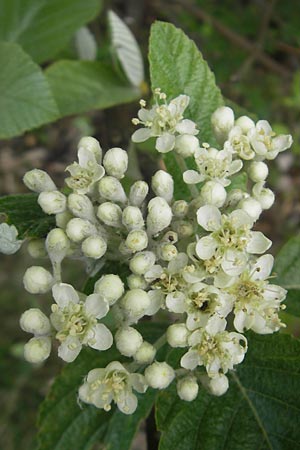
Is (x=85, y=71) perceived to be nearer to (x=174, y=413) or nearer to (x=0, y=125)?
(x=0, y=125)

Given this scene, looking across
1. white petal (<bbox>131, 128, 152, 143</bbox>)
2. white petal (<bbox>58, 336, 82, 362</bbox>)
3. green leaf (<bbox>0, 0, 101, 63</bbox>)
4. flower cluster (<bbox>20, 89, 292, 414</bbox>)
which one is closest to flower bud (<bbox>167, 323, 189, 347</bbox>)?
flower cluster (<bbox>20, 89, 292, 414</bbox>)

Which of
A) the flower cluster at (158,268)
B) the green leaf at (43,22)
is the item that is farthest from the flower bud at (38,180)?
the green leaf at (43,22)

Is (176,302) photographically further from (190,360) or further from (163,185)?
(163,185)

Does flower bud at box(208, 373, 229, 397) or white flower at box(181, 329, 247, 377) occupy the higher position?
white flower at box(181, 329, 247, 377)

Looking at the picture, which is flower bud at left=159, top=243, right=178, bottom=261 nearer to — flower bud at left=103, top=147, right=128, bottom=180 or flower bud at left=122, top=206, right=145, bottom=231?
flower bud at left=122, top=206, right=145, bottom=231

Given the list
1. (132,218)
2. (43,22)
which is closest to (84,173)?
(132,218)

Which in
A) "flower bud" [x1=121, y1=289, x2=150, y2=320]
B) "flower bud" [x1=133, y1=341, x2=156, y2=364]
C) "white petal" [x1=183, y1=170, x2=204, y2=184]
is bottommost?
"flower bud" [x1=133, y1=341, x2=156, y2=364]

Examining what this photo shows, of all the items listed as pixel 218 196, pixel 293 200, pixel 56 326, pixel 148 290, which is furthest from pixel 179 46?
pixel 293 200

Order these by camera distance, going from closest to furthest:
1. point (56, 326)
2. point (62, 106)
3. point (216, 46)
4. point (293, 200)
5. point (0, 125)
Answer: point (56, 326) < point (0, 125) < point (62, 106) < point (216, 46) < point (293, 200)

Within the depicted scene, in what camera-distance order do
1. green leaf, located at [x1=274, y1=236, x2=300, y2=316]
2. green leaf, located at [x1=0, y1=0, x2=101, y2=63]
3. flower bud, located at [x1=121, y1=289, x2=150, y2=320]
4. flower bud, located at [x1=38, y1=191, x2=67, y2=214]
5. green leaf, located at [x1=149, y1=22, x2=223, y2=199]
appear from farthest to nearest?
green leaf, located at [x1=0, y1=0, x2=101, y2=63]
green leaf, located at [x1=274, y1=236, x2=300, y2=316]
green leaf, located at [x1=149, y1=22, x2=223, y2=199]
flower bud, located at [x1=38, y1=191, x2=67, y2=214]
flower bud, located at [x1=121, y1=289, x2=150, y2=320]
